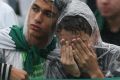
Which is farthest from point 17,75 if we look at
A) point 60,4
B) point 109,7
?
point 109,7

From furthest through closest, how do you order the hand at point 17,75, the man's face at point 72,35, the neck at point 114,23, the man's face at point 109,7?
1. the neck at point 114,23
2. the man's face at point 109,7
3. the man's face at point 72,35
4. the hand at point 17,75

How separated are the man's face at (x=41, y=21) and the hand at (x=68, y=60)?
14.8 inches

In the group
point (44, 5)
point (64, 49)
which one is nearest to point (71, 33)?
point (64, 49)

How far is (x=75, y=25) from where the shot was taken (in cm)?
385

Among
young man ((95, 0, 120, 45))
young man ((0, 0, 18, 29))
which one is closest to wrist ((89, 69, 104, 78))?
young man ((95, 0, 120, 45))

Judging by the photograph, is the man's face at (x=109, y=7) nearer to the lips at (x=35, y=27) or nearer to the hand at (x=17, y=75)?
the lips at (x=35, y=27)

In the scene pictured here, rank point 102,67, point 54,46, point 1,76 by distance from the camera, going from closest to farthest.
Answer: point 1,76 → point 102,67 → point 54,46

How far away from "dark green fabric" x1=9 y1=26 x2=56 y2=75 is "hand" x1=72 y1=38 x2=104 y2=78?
0.45 metres

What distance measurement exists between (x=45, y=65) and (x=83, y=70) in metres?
0.40

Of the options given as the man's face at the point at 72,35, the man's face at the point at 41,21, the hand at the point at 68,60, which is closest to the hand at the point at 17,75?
the hand at the point at 68,60

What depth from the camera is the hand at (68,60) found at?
3.67m

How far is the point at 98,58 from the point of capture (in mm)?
3910

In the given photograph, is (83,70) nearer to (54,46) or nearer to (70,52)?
(70,52)

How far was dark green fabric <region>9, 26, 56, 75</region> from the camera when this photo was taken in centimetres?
408
